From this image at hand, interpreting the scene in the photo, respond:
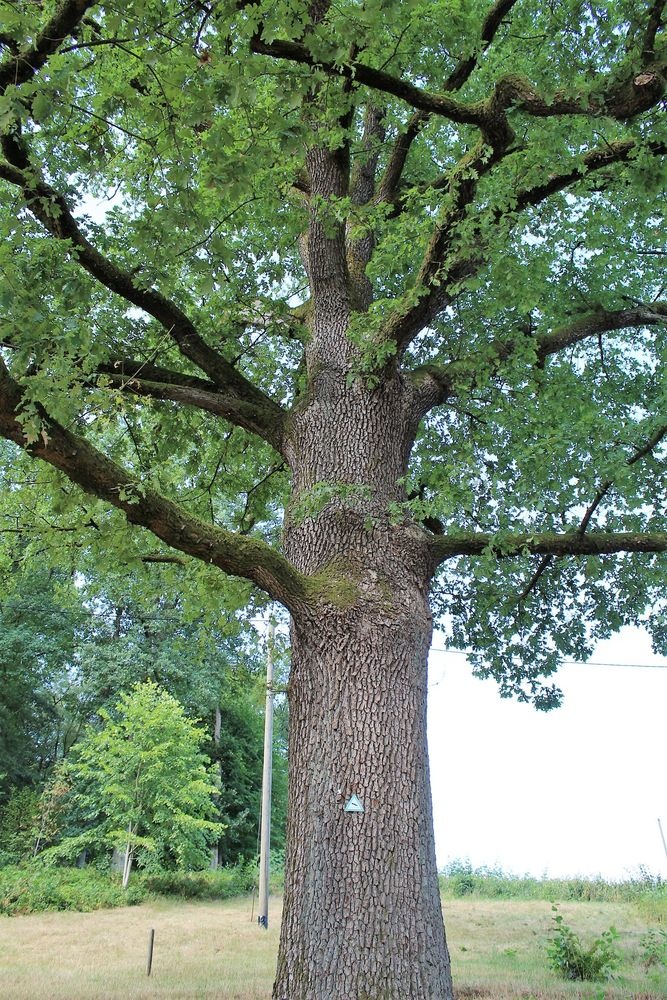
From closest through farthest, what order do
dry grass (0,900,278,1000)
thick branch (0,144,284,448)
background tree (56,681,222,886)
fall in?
thick branch (0,144,284,448) < dry grass (0,900,278,1000) < background tree (56,681,222,886)

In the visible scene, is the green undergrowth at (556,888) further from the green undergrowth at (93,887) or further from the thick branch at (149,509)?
the thick branch at (149,509)

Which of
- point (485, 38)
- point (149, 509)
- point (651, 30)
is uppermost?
point (485, 38)

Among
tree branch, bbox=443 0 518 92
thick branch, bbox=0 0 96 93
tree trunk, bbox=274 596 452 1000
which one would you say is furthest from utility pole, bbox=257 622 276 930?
thick branch, bbox=0 0 96 93

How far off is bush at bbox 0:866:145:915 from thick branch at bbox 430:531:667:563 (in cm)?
1624

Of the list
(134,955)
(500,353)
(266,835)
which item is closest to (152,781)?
(266,835)

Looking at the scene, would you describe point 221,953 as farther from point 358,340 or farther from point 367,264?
point 367,264

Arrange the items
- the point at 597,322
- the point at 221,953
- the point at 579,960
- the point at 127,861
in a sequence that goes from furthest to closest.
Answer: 1. the point at 127,861
2. the point at 221,953
3. the point at 579,960
4. the point at 597,322

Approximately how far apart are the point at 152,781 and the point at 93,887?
2907mm

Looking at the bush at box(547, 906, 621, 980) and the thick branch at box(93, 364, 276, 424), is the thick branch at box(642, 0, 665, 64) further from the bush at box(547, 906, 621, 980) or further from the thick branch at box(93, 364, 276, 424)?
the bush at box(547, 906, 621, 980)

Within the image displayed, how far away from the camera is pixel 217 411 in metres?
6.24

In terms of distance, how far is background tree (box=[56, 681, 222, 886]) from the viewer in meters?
18.9

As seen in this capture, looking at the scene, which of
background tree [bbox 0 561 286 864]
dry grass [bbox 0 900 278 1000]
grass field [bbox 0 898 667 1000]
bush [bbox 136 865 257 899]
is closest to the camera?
grass field [bbox 0 898 667 1000]

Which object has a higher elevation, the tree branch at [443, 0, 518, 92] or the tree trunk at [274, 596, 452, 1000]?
the tree branch at [443, 0, 518, 92]

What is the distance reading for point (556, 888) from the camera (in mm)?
18375
